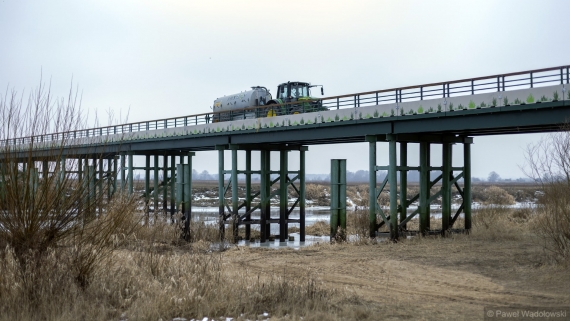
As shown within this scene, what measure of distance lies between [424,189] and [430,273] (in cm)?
876

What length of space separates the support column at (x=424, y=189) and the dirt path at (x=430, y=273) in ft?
5.93

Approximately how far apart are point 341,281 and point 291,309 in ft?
12.8

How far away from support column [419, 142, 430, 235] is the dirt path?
1.81 m

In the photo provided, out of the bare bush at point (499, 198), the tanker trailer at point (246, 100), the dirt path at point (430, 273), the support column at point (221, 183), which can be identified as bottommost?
the dirt path at point (430, 273)

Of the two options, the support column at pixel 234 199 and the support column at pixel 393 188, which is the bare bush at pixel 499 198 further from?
the support column at pixel 393 188

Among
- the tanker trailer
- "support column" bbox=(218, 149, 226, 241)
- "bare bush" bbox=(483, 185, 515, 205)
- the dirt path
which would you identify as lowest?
the dirt path

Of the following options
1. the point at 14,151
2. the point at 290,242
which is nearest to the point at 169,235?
the point at 290,242

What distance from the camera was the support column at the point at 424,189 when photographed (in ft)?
78.2

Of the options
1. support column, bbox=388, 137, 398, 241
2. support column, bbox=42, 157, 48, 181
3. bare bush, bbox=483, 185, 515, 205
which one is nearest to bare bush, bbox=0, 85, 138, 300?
support column, bbox=42, 157, 48, 181

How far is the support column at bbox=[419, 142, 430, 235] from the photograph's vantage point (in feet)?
78.2

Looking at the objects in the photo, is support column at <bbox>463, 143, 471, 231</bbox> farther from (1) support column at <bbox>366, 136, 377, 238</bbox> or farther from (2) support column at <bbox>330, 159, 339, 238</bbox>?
(2) support column at <bbox>330, 159, 339, 238</bbox>

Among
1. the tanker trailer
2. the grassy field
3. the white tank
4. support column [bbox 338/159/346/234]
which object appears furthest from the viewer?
the white tank

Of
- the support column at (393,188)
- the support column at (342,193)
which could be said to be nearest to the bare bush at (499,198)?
the support column at (342,193)

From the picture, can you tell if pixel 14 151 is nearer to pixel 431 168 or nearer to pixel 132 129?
pixel 431 168
